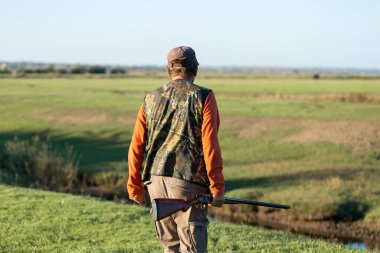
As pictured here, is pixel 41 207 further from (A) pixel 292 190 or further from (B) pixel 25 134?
(B) pixel 25 134

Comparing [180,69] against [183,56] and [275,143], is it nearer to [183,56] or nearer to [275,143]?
[183,56]

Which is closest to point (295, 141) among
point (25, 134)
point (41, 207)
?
point (25, 134)

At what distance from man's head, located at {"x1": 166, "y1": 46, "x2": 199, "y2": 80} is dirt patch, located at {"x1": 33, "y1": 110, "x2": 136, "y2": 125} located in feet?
99.0

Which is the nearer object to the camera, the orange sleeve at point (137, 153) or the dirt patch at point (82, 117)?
the orange sleeve at point (137, 153)

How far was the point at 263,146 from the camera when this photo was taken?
29.8m

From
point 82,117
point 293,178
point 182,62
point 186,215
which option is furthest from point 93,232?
point 82,117

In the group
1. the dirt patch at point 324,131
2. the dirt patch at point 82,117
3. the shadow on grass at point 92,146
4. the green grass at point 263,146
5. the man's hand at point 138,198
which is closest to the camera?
the man's hand at point 138,198

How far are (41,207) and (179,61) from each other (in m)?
7.47

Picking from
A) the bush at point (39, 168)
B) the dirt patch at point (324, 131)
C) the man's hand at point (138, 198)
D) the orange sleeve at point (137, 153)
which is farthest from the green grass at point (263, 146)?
the orange sleeve at point (137, 153)

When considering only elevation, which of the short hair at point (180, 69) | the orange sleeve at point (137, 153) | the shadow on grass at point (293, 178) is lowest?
the shadow on grass at point (293, 178)

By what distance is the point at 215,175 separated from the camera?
6395mm

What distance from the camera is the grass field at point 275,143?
22.5m

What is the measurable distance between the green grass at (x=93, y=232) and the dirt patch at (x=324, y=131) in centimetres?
1679

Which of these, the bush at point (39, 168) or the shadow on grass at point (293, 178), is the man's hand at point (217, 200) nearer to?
the shadow on grass at point (293, 178)
